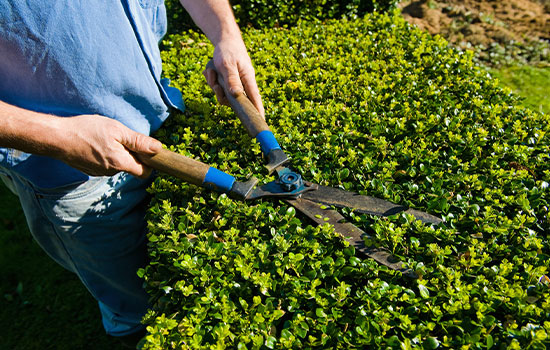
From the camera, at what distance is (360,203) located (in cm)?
223

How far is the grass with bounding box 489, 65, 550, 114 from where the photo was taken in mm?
5512

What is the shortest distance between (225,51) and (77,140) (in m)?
1.22

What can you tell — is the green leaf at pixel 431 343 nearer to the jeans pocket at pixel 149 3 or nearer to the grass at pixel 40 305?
the jeans pocket at pixel 149 3

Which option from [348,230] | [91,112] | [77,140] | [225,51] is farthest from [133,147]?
[348,230]

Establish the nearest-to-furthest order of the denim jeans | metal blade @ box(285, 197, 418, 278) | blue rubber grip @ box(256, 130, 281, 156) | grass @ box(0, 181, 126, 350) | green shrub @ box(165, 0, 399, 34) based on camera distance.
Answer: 1. metal blade @ box(285, 197, 418, 278)
2. blue rubber grip @ box(256, 130, 281, 156)
3. the denim jeans
4. grass @ box(0, 181, 126, 350)
5. green shrub @ box(165, 0, 399, 34)

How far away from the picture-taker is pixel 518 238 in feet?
6.57

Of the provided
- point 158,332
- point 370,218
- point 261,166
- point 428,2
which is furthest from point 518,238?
point 428,2

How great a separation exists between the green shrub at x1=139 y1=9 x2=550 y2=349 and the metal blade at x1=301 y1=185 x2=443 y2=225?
0.07 m

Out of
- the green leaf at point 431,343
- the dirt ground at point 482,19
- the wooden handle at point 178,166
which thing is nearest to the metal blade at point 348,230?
the green leaf at point 431,343

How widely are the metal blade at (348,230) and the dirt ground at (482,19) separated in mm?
5421

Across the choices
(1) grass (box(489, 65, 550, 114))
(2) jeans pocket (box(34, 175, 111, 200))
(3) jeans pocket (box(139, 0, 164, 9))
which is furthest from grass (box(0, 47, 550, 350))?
(1) grass (box(489, 65, 550, 114))

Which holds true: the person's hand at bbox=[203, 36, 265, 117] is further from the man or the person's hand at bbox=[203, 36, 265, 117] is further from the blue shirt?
the blue shirt

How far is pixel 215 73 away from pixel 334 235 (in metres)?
1.56

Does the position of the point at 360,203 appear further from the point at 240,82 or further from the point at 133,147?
the point at 133,147
